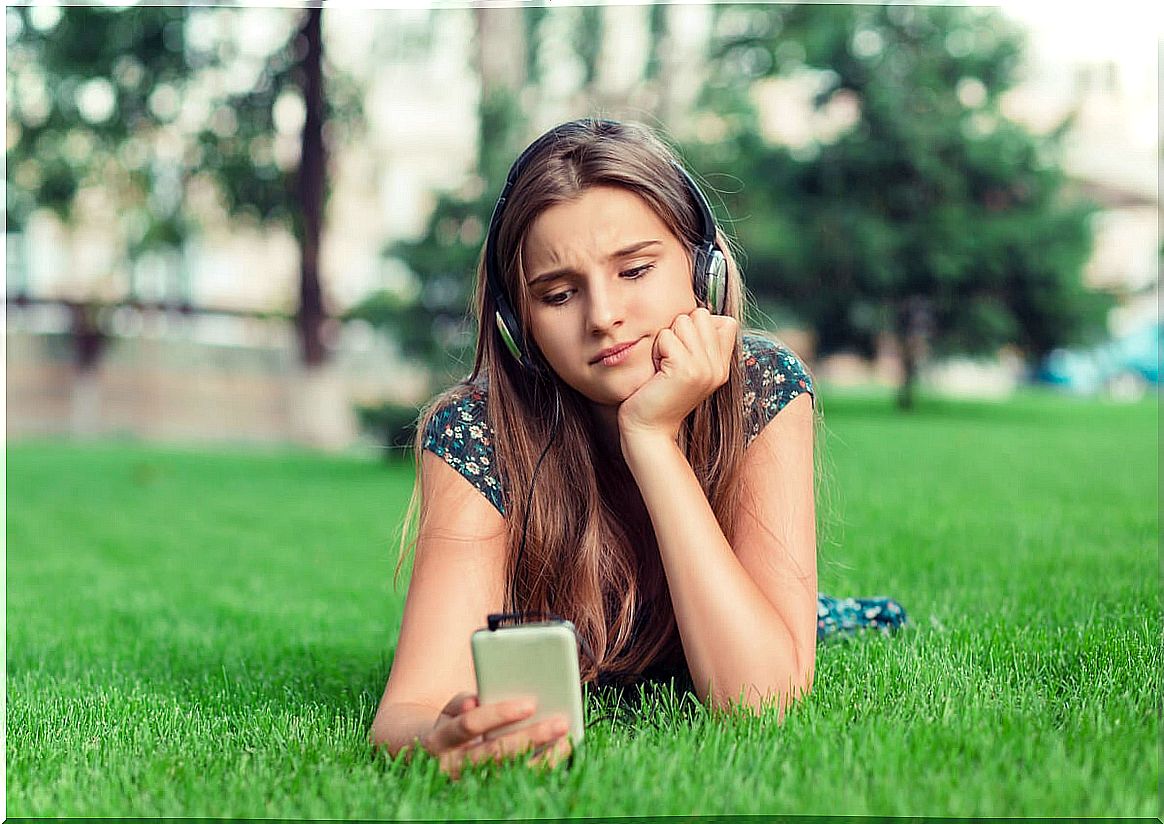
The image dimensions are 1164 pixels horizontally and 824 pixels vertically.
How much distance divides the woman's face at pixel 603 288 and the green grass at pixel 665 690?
2.14 feet

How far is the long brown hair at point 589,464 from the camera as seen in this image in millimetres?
2314

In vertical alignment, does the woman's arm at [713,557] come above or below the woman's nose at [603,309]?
below

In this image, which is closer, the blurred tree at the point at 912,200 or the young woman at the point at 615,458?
the young woman at the point at 615,458

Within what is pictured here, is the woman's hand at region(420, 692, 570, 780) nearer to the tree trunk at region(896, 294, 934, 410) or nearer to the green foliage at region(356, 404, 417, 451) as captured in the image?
→ the green foliage at region(356, 404, 417, 451)

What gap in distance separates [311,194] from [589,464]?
1167 cm

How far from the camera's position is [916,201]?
47.2 feet

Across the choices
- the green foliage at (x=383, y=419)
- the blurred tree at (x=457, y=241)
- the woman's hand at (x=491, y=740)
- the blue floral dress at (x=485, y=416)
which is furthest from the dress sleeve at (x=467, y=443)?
the green foliage at (x=383, y=419)

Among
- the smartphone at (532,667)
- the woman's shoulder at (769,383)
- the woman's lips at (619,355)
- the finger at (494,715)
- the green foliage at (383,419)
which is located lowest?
the green foliage at (383,419)

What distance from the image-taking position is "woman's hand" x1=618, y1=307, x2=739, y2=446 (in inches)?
83.7

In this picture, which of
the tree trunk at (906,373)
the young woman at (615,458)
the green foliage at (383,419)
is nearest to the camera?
the young woman at (615,458)

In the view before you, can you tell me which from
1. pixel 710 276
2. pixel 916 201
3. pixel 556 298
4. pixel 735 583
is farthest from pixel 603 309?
pixel 916 201

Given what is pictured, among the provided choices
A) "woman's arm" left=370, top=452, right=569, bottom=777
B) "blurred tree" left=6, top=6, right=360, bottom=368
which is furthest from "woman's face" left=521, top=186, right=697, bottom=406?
"blurred tree" left=6, top=6, right=360, bottom=368

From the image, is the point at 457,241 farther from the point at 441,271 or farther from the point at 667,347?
the point at 667,347

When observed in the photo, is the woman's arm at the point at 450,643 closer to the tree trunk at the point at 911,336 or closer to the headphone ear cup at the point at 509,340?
the headphone ear cup at the point at 509,340
